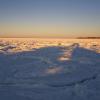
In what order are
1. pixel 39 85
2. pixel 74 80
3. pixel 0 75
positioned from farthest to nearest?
pixel 0 75 → pixel 74 80 → pixel 39 85

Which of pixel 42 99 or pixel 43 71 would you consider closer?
pixel 42 99

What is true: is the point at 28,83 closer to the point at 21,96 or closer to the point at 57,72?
the point at 21,96

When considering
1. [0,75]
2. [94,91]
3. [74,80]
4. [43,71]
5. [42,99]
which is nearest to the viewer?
[42,99]

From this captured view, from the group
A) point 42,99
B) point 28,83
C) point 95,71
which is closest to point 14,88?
point 28,83

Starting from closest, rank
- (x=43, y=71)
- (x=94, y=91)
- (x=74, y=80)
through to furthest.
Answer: (x=94, y=91)
(x=74, y=80)
(x=43, y=71)

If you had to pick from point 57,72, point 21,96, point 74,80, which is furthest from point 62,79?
point 21,96

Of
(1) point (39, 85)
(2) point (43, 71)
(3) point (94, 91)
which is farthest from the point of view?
(2) point (43, 71)

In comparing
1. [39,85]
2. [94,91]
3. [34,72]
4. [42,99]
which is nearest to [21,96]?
[42,99]

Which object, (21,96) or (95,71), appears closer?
(21,96)

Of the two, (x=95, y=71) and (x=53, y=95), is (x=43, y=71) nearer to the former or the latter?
(x=95, y=71)
